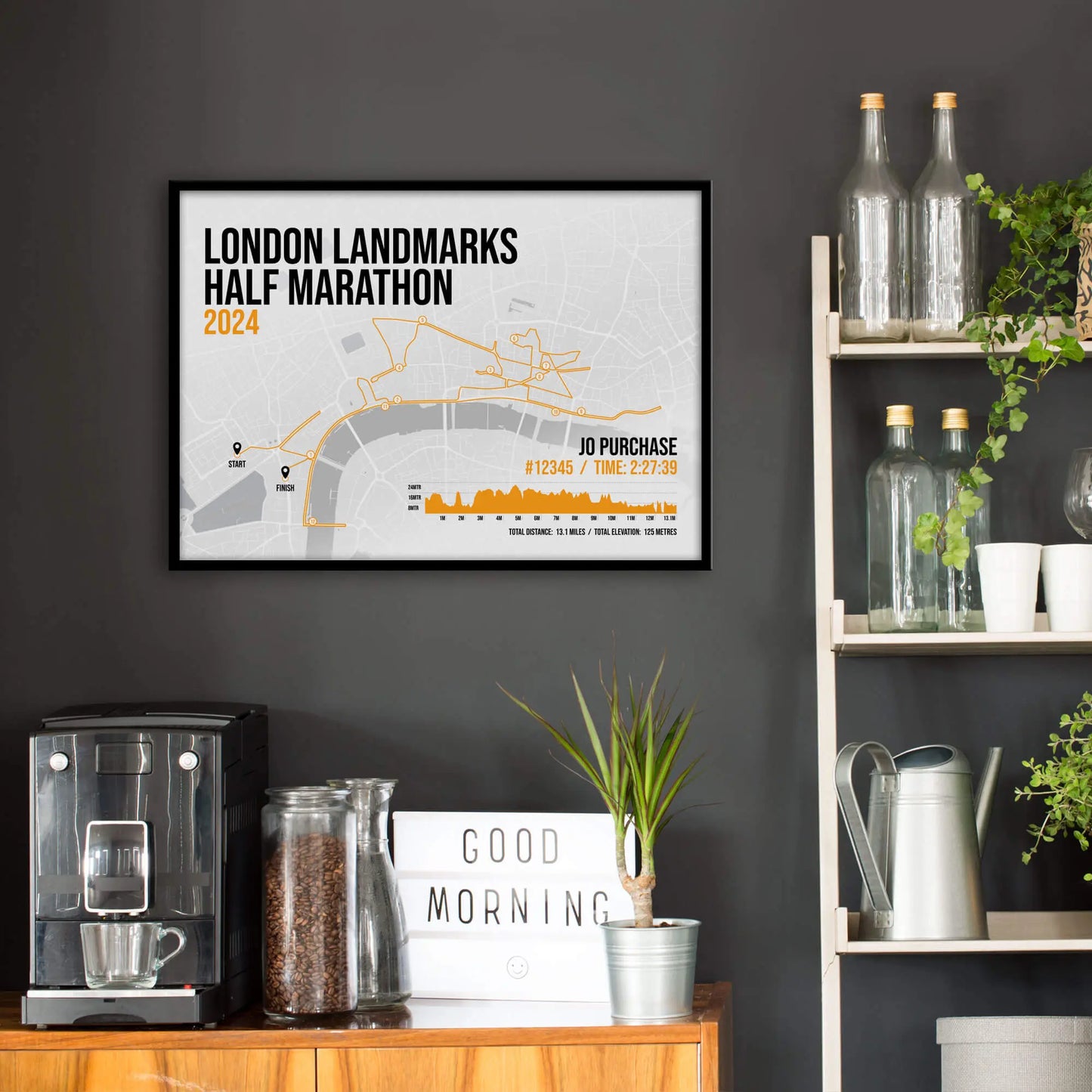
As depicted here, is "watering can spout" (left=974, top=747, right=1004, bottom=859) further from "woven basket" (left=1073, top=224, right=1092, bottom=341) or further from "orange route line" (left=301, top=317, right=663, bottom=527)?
"orange route line" (left=301, top=317, right=663, bottom=527)

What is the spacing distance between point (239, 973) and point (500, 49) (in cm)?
152

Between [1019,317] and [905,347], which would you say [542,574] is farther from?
[1019,317]

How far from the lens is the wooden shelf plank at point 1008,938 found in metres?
1.84

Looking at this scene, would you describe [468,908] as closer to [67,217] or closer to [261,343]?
[261,343]

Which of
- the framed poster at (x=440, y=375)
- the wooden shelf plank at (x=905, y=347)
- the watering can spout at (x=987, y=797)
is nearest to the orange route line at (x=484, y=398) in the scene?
the framed poster at (x=440, y=375)

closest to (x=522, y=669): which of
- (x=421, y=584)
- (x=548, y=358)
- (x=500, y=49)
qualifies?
(x=421, y=584)

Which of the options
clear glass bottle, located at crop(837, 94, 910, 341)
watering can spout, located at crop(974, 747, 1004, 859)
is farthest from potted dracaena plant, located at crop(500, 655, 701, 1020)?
clear glass bottle, located at crop(837, 94, 910, 341)

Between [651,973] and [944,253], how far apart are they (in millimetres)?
1153

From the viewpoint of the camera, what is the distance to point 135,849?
5.80 feet

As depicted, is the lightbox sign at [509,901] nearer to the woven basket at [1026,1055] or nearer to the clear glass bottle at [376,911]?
the clear glass bottle at [376,911]

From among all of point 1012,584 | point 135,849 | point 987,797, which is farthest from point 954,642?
point 135,849

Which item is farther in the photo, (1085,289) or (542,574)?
(542,574)

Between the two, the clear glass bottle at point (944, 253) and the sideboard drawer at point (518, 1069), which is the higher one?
the clear glass bottle at point (944, 253)

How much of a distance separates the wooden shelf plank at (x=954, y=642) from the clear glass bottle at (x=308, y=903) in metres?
0.76
